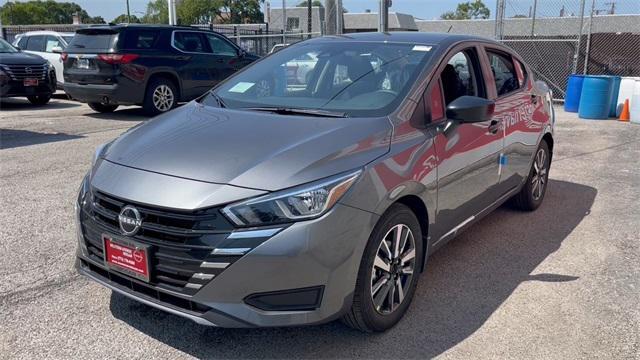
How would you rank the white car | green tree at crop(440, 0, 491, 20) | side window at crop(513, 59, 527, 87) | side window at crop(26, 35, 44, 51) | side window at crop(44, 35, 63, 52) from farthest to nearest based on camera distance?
green tree at crop(440, 0, 491, 20), side window at crop(26, 35, 44, 51), side window at crop(44, 35, 63, 52), the white car, side window at crop(513, 59, 527, 87)

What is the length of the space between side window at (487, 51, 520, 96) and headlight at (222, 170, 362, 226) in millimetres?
2481

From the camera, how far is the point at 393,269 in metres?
3.21

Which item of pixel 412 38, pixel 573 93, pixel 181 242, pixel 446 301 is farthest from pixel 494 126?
pixel 573 93

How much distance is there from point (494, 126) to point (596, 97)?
8697mm

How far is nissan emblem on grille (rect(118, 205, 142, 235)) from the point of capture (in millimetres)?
2730

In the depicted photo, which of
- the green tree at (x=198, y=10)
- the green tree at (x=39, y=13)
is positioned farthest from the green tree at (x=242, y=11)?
the green tree at (x=39, y=13)

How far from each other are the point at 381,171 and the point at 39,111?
11230 mm

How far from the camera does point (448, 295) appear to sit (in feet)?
12.1

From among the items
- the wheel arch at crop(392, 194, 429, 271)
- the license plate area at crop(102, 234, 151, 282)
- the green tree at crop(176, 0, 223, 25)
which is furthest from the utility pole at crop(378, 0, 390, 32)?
the green tree at crop(176, 0, 223, 25)

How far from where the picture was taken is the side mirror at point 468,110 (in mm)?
3535

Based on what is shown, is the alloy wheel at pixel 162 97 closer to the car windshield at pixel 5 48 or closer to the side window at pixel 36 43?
the car windshield at pixel 5 48

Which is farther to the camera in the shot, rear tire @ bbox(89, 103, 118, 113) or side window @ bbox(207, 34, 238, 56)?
side window @ bbox(207, 34, 238, 56)

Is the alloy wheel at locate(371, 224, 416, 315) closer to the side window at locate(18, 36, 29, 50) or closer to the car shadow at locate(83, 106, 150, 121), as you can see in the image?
the car shadow at locate(83, 106, 150, 121)

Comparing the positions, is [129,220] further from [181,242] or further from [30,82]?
[30,82]
